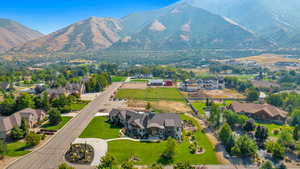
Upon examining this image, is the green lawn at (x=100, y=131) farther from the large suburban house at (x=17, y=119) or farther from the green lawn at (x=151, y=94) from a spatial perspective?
the green lawn at (x=151, y=94)

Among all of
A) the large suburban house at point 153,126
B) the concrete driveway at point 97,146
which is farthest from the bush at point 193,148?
the concrete driveway at point 97,146

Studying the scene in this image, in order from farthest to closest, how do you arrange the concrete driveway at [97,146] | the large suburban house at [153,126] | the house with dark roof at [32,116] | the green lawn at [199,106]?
the green lawn at [199,106] < the house with dark roof at [32,116] < the large suburban house at [153,126] < the concrete driveway at [97,146]

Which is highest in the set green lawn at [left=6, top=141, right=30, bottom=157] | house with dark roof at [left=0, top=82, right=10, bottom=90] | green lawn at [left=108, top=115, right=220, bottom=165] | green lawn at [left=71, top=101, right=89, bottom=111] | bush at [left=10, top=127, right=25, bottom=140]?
house with dark roof at [left=0, top=82, right=10, bottom=90]

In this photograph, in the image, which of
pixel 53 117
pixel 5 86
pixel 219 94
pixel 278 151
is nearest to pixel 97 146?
pixel 53 117

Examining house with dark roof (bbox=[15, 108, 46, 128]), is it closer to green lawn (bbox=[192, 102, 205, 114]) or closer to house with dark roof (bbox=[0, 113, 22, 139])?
house with dark roof (bbox=[0, 113, 22, 139])

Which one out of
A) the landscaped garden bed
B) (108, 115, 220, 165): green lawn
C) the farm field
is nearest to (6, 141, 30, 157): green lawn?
the landscaped garden bed

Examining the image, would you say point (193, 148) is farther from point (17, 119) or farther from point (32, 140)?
point (17, 119)
